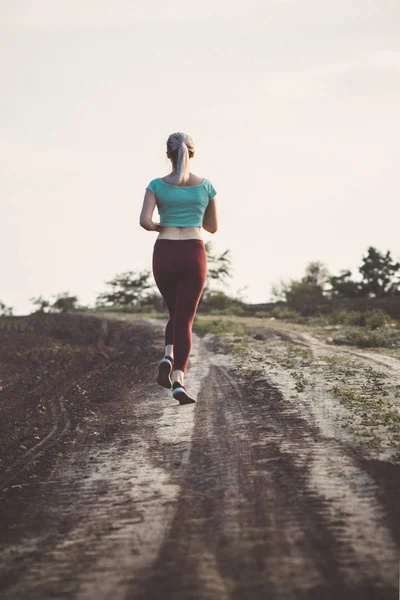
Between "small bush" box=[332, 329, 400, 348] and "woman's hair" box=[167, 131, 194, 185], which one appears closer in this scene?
"woman's hair" box=[167, 131, 194, 185]

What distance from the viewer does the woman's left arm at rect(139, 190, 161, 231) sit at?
6.25 meters

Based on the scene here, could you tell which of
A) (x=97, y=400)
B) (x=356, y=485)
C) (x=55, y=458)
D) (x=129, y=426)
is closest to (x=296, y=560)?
(x=356, y=485)

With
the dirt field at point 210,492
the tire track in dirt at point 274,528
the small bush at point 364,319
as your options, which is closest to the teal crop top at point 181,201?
the dirt field at point 210,492

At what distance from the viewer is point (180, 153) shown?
6.21 metres

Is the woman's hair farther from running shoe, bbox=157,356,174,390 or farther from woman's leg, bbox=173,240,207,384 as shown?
running shoe, bbox=157,356,174,390

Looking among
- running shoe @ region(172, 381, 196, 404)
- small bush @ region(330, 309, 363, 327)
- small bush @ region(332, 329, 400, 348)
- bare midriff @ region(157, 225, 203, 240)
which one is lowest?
running shoe @ region(172, 381, 196, 404)

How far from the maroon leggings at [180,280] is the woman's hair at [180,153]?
596 mm

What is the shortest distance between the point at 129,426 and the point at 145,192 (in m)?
2.22

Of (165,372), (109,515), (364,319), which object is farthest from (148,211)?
(364,319)

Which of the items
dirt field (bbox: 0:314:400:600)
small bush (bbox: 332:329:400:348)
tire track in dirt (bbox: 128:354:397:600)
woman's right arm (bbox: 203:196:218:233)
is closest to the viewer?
tire track in dirt (bbox: 128:354:397:600)

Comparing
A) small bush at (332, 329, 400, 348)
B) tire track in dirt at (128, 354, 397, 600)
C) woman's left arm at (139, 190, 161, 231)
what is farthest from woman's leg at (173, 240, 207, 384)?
small bush at (332, 329, 400, 348)

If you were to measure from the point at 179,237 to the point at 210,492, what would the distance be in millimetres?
2869

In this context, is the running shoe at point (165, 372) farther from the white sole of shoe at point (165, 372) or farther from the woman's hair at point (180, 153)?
the woman's hair at point (180, 153)

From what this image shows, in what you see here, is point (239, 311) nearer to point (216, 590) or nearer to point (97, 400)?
point (97, 400)
